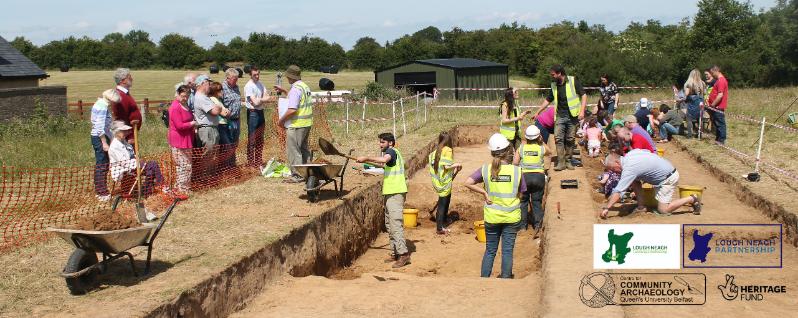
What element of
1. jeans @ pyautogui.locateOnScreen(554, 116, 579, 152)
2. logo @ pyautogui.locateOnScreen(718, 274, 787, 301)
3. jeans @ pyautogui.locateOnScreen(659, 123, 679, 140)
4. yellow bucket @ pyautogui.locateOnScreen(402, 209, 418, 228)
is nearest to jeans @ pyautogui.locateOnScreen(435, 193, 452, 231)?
yellow bucket @ pyautogui.locateOnScreen(402, 209, 418, 228)

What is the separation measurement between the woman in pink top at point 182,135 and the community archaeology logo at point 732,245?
6738mm

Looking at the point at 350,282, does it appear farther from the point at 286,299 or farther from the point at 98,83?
the point at 98,83

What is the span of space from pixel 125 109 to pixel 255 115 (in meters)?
3.45

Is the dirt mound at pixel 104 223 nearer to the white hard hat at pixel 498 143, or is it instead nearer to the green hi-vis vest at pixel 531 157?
the white hard hat at pixel 498 143

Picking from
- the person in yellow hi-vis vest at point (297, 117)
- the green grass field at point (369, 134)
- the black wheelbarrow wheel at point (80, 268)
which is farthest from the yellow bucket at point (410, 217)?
the black wheelbarrow wheel at point (80, 268)

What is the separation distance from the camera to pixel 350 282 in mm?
8961

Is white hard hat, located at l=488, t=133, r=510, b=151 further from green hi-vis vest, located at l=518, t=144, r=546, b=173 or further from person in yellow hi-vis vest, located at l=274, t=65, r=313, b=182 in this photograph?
person in yellow hi-vis vest, located at l=274, t=65, r=313, b=182

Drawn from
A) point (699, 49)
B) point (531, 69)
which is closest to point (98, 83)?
point (531, 69)

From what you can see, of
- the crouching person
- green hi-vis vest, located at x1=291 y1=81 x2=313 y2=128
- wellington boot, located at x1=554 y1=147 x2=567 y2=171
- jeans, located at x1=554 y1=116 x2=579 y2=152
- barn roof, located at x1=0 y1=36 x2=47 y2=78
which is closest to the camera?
the crouching person

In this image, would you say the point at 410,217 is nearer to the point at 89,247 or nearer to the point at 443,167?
the point at 443,167

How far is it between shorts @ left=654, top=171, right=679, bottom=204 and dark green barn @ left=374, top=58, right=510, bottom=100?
29.2 meters

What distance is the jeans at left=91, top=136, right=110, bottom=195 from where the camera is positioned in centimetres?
1098

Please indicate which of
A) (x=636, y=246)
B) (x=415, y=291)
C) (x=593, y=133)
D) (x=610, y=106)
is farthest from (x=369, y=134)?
(x=415, y=291)

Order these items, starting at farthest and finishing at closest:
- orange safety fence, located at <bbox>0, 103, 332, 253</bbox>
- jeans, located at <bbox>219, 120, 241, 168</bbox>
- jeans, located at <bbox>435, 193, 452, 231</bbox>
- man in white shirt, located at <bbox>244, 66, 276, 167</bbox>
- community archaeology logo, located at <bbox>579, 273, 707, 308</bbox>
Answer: man in white shirt, located at <bbox>244, 66, 276, 167</bbox> < jeans, located at <bbox>219, 120, 241, 168</bbox> < jeans, located at <bbox>435, 193, 452, 231</bbox> < orange safety fence, located at <bbox>0, 103, 332, 253</bbox> < community archaeology logo, located at <bbox>579, 273, 707, 308</bbox>
